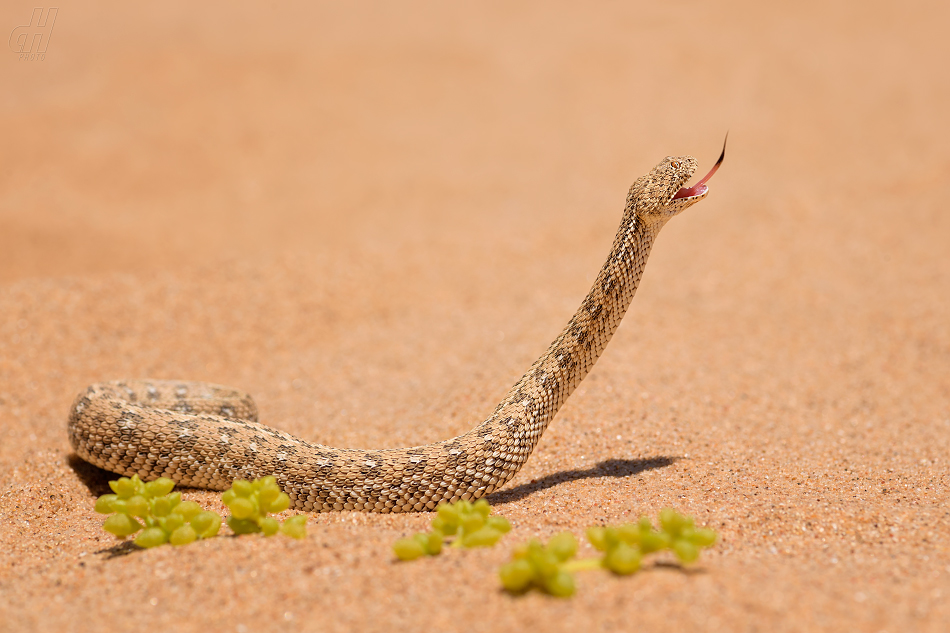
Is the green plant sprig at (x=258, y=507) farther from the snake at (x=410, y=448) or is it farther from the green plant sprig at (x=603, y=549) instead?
the green plant sprig at (x=603, y=549)

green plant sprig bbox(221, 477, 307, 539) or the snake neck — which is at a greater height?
the snake neck

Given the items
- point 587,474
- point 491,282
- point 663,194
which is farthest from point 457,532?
point 491,282

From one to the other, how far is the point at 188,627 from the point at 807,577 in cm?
300

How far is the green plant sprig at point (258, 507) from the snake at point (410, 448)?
1111mm

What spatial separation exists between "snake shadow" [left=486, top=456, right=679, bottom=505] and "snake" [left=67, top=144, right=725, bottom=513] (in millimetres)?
305

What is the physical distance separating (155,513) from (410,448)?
1.85 meters

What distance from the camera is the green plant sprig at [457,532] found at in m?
3.83

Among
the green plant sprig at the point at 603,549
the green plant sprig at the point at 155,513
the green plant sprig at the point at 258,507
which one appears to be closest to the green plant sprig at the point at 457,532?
the green plant sprig at the point at 603,549

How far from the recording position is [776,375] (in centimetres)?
827

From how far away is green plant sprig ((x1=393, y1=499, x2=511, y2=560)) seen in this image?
12.6ft
